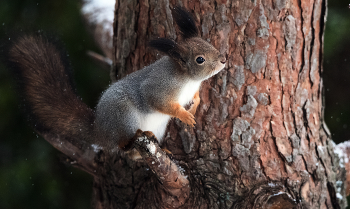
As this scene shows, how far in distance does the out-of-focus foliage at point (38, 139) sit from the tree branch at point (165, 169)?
36.4 inches

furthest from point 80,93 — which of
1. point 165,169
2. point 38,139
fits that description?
point 165,169

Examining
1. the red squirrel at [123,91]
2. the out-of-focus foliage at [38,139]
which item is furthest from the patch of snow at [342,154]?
the out-of-focus foliage at [38,139]

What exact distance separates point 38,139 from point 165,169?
1.26 meters

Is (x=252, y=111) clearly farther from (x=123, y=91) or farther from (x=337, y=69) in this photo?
(x=337, y=69)

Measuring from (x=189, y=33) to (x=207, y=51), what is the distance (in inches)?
2.8

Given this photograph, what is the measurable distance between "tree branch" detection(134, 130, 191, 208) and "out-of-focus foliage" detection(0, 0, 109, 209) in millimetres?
924

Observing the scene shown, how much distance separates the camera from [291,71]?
1.18m

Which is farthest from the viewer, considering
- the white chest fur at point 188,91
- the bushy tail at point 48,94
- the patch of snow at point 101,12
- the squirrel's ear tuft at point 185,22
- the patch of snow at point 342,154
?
the patch of snow at point 101,12

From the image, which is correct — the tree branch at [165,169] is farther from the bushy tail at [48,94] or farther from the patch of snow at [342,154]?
the patch of snow at [342,154]

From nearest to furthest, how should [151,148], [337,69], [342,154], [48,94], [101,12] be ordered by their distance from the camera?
[151,148] → [48,94] → [342,154] → [101,12] → [337,69]

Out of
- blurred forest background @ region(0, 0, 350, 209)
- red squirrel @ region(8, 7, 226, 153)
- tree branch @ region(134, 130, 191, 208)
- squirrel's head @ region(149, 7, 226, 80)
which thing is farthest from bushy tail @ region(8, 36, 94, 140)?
blurred forest background @ region(0, 0, 350, 209)

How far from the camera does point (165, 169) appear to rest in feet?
3.32

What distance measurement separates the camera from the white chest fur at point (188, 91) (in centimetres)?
108

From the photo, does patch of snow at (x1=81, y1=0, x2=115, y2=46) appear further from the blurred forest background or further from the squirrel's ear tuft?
the squirrel's ear tuft
